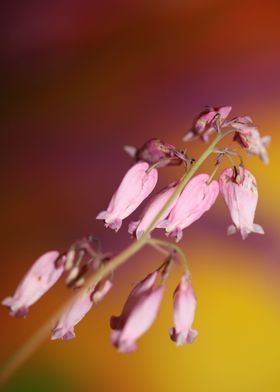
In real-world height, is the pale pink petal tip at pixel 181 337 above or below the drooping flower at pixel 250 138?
below

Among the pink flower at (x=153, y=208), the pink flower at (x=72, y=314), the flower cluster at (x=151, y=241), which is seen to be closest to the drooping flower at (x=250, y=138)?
the flower cluster at (x=151, y=241)

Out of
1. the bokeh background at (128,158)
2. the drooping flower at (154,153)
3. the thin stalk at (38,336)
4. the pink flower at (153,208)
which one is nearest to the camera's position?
the thin stalk at (38,336)

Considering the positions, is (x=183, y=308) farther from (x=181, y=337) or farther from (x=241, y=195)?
(x=241, y=195)

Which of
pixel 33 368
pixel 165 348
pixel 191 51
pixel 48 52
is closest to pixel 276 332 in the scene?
pixel 165 348

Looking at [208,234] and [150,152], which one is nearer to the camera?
[150,152]

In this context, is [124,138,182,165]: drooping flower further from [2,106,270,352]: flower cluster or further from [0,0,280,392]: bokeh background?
[0,0,280,392]: bokeh background

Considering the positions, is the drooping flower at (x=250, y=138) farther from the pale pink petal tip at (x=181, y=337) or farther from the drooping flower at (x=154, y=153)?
the pale pink petal tip at (x=181, y=337)

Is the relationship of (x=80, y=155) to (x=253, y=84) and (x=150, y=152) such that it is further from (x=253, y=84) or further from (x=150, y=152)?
(x=150, y=152)
